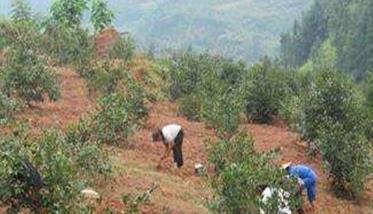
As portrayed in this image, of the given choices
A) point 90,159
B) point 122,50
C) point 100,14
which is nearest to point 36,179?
point 90,159

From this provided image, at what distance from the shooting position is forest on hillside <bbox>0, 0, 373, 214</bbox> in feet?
37.8

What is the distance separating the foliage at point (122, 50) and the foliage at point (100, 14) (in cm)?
573

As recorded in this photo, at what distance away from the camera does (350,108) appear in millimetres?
22531

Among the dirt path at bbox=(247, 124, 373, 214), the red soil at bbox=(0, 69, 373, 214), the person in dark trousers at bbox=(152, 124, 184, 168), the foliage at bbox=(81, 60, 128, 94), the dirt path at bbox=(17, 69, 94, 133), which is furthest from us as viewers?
the foliage at bbox=(81, 60, 128, 94)

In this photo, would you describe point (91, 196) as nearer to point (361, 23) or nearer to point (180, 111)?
point (180, 111)

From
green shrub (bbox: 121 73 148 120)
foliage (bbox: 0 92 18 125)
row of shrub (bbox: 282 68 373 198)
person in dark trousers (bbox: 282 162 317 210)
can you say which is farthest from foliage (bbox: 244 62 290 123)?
person in dark trousers (bbox: 282 162 317 210)

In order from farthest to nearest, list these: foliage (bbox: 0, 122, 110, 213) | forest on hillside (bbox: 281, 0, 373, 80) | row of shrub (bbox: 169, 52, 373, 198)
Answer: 1. forest on hillside (bbox: 281, 0, 373, 80)
2. row of shrub (bbox: 169, 52, 373, 198)
3. foliage (bbox: 0, 122, 110, 213)

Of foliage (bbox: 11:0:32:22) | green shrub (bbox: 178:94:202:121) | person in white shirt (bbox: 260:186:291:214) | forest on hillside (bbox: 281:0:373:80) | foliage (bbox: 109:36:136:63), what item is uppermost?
person in white shirt (bbox: 260:186:291:214)

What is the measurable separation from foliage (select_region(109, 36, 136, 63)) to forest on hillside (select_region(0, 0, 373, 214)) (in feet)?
0.25

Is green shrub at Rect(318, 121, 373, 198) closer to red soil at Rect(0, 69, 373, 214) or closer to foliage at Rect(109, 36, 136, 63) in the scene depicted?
red soil at Rect(0, 69, 373, 214)

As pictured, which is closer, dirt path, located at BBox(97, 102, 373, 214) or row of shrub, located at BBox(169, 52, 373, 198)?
dirt path, located at BBox(97, 102, 373, 214)

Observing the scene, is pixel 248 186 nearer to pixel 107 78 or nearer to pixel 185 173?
pixel 185 173

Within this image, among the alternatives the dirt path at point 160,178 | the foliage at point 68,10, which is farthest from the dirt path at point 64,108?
the foliage at point 68,10

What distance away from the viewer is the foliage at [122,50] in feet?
130
